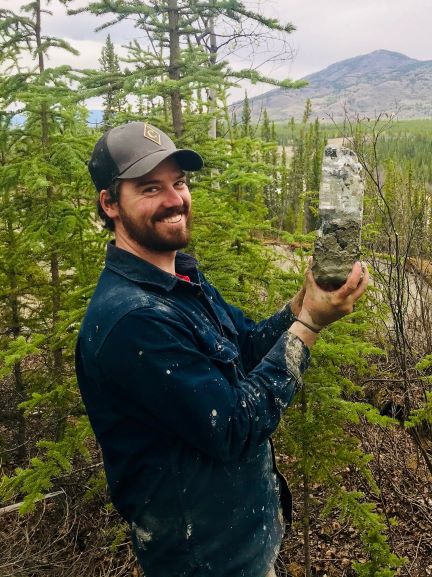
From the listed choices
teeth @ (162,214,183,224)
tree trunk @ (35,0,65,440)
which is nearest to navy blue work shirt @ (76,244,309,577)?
teeth @ (162,214,183,224)

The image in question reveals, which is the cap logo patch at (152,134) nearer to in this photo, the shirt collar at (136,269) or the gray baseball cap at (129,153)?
the gray baseball cap at (129,153)

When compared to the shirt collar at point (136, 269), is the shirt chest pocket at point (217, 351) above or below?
below

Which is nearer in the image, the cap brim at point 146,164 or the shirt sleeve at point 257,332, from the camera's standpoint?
the cap brim at point 146,164

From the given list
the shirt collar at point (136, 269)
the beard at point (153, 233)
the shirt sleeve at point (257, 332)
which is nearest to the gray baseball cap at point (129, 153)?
the beard at point (153, 233)

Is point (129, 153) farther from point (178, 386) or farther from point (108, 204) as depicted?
point (178, 386)

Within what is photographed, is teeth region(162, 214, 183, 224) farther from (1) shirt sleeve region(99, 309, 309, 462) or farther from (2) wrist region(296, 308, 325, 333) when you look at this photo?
(2) wrist region(296, 308, 325, 333)

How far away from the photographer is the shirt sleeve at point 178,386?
1.71 metres

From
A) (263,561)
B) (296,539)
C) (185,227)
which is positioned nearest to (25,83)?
(185,227)

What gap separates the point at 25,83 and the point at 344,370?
5852 millimetres

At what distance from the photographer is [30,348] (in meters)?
4.52

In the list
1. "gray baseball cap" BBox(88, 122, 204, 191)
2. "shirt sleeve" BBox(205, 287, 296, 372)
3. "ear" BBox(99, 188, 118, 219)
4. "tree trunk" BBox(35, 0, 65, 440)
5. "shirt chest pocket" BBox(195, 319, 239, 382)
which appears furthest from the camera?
"tree trunk" BBox(35, 0, 65, 440)

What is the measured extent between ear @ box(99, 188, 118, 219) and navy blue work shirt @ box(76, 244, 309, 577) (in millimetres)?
174

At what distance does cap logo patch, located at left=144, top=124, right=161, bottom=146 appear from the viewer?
214 cm

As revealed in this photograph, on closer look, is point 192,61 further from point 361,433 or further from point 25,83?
point 361,433
